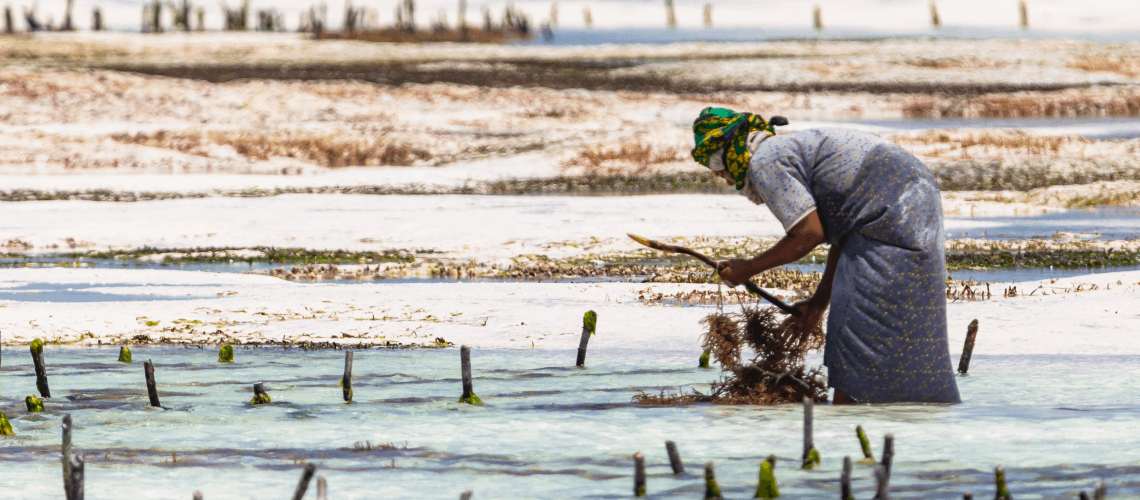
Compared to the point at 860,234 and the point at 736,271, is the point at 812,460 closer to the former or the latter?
the point at 736,271

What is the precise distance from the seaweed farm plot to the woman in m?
0.30

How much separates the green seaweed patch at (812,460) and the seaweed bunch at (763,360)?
4.35 feet

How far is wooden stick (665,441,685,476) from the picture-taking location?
589 cm

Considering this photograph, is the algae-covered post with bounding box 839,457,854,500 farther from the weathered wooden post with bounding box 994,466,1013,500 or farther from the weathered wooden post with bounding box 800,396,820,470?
the weathered wooden post with bounding box 994,466,1013,500

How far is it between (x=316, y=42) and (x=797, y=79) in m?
37.4

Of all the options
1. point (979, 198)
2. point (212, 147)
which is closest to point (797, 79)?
point (212, 147)

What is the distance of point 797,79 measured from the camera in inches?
2468

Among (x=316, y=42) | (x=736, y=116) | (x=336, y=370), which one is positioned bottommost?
(x=336, y=370)

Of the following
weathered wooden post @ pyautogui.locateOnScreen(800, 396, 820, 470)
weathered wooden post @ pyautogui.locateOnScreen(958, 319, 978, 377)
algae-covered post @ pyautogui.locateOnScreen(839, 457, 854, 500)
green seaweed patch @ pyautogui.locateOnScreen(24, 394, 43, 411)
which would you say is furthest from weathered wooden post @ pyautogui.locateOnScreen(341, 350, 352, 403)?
weathered wooden post @ pyautogui.locateOnScreen(958, 319, 978, 377)

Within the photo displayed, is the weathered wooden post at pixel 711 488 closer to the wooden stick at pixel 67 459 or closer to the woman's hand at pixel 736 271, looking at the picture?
the woman's hand at pixel 736 271

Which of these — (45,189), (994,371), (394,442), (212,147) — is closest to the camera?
(394,442)

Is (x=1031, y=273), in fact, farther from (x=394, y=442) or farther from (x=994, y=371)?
(x=394, y=442)

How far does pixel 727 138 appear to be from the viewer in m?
6.46

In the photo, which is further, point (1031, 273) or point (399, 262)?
point (399, 262)
